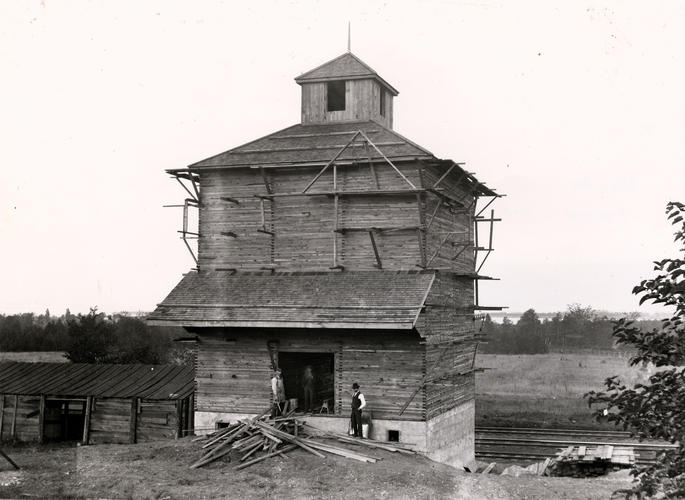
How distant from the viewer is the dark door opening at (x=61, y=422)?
2930 centimetres

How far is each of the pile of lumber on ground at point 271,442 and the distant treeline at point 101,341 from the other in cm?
2661

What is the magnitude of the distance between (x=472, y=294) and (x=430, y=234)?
22.6ft

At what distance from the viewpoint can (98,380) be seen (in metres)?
29.7

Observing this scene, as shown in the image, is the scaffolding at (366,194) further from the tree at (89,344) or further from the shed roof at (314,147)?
the tree at (89,344)

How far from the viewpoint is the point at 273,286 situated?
25062mm

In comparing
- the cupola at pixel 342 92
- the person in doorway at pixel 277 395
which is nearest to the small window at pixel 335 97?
the cupola at pixel 342 92

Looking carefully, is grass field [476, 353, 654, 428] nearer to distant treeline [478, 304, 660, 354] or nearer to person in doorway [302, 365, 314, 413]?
distant treeline [478, 304, 660, 354]

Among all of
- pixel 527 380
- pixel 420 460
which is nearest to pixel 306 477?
pixel 420 460

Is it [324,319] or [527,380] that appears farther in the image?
[527,380]

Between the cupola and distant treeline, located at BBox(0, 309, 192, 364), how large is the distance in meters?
25.2

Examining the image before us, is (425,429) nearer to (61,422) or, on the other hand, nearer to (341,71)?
(341,71)

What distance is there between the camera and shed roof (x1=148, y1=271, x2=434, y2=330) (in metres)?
22.7

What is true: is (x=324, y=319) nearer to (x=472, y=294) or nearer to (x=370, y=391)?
(x=370, y=391)

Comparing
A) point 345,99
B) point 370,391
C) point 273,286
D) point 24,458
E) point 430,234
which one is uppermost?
point 345,99
